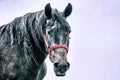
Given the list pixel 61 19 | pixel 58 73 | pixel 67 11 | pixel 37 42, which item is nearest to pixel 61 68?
pixel 58 73

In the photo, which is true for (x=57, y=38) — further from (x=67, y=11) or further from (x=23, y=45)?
(x=23, y=45)

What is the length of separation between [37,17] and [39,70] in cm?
146

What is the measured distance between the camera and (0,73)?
1201 centimetres

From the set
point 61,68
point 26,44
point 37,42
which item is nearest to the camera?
point 61,68

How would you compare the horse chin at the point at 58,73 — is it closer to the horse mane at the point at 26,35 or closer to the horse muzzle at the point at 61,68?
the horse muzzle at the point at 61,68

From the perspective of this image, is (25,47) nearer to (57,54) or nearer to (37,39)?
(37,39)

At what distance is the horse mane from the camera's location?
12.0 meters

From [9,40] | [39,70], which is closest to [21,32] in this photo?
[9,40]

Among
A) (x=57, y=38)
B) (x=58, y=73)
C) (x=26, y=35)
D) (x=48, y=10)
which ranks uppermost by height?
(x=48, y=10)

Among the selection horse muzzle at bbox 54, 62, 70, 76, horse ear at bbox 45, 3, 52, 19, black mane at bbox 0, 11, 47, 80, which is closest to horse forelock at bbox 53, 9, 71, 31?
horse ear at bbox 45, 3, 52, 19

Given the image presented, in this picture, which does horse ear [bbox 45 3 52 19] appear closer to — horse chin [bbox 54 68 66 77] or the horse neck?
the horse neck

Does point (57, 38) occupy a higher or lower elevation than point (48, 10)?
lower

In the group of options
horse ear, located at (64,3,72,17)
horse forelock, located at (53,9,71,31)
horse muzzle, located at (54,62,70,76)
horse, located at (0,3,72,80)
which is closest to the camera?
horse muzzle, located at (54,62,70,76)

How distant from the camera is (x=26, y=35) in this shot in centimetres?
1207
